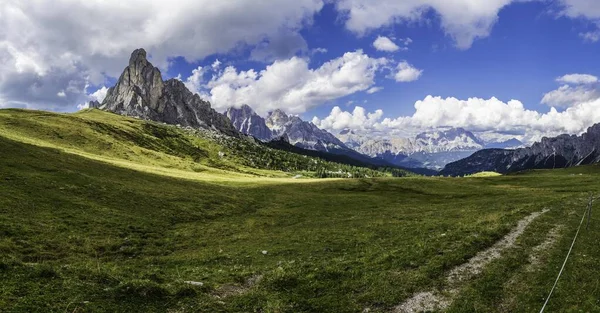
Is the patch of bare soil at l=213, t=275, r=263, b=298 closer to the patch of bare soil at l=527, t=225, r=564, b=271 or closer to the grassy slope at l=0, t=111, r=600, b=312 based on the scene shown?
the grassy slope at l=0, t=111, r=600, b=312

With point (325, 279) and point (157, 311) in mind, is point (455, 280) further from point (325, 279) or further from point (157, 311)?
point (157, 311)

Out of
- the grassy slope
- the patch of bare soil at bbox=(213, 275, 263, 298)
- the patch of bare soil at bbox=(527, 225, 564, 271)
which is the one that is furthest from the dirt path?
the patch of bare soil at bbox=(213, 275, 263, 298)

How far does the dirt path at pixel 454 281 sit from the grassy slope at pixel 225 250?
1.93ft

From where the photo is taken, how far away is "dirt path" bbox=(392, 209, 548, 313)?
1814cm

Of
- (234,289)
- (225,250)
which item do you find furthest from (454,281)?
(225,250)

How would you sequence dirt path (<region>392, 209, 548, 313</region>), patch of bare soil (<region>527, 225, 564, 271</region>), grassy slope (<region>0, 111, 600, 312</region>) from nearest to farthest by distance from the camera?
grassy slope (<region>0, 111, 600, 312</region>), dirt path (<region>392, 209, 548, 313</region>), patch of bare soil (<region>527, 225, 564, 271</region>)

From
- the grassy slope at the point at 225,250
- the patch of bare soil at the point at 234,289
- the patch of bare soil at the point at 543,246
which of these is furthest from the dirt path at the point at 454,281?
the patch of bare soil at the point at 234,289

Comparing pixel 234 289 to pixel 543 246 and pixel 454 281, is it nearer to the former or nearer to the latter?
pixel 454 281

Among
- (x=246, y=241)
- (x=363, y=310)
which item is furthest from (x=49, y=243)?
(x=363, y=310)

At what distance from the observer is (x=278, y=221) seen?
53469mm

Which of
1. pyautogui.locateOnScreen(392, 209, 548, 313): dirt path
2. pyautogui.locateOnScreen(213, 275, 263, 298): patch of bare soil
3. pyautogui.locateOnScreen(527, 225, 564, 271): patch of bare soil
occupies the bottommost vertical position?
pyautogui.locateOnScreen(213, 275, 263, 298): patch of bare soil

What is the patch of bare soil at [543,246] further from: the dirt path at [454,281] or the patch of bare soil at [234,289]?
the patch of bare soil at [234,289]

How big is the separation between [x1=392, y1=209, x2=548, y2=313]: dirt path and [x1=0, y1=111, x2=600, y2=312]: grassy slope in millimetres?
587

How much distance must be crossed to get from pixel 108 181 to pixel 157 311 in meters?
47.4
